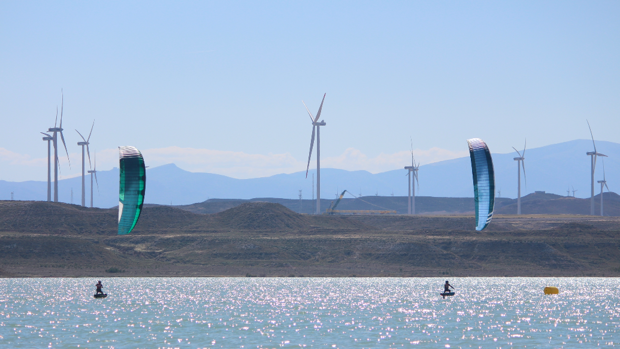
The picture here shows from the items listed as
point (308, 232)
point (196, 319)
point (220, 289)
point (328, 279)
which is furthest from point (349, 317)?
point (308, 232)

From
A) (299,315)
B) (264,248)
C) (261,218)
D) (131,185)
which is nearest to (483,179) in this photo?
(299,315)

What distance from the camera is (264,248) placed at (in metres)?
125

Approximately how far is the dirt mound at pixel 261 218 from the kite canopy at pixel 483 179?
299 feet

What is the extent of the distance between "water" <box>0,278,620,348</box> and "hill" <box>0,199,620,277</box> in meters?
15.3

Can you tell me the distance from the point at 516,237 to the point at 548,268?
602 inches

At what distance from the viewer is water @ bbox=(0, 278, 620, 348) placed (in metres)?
47.1

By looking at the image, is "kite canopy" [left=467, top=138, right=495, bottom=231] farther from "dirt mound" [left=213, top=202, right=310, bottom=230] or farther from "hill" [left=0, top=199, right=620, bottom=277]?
"dirt mound" [left=213, top=202, right=310, bottom=230]

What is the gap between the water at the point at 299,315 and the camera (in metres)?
47.1

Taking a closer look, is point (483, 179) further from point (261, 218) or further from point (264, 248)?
point (261, 218)

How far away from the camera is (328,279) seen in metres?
113

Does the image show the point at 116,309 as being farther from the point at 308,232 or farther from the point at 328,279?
the point at 308,232

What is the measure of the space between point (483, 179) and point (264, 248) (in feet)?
236

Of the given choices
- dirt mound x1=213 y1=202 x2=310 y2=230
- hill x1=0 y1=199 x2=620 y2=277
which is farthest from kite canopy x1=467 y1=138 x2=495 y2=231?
dirt mound x1=213 y1=202 x2=310 y2=230

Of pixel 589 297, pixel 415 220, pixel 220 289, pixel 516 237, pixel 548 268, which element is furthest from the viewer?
pixel 415 220
